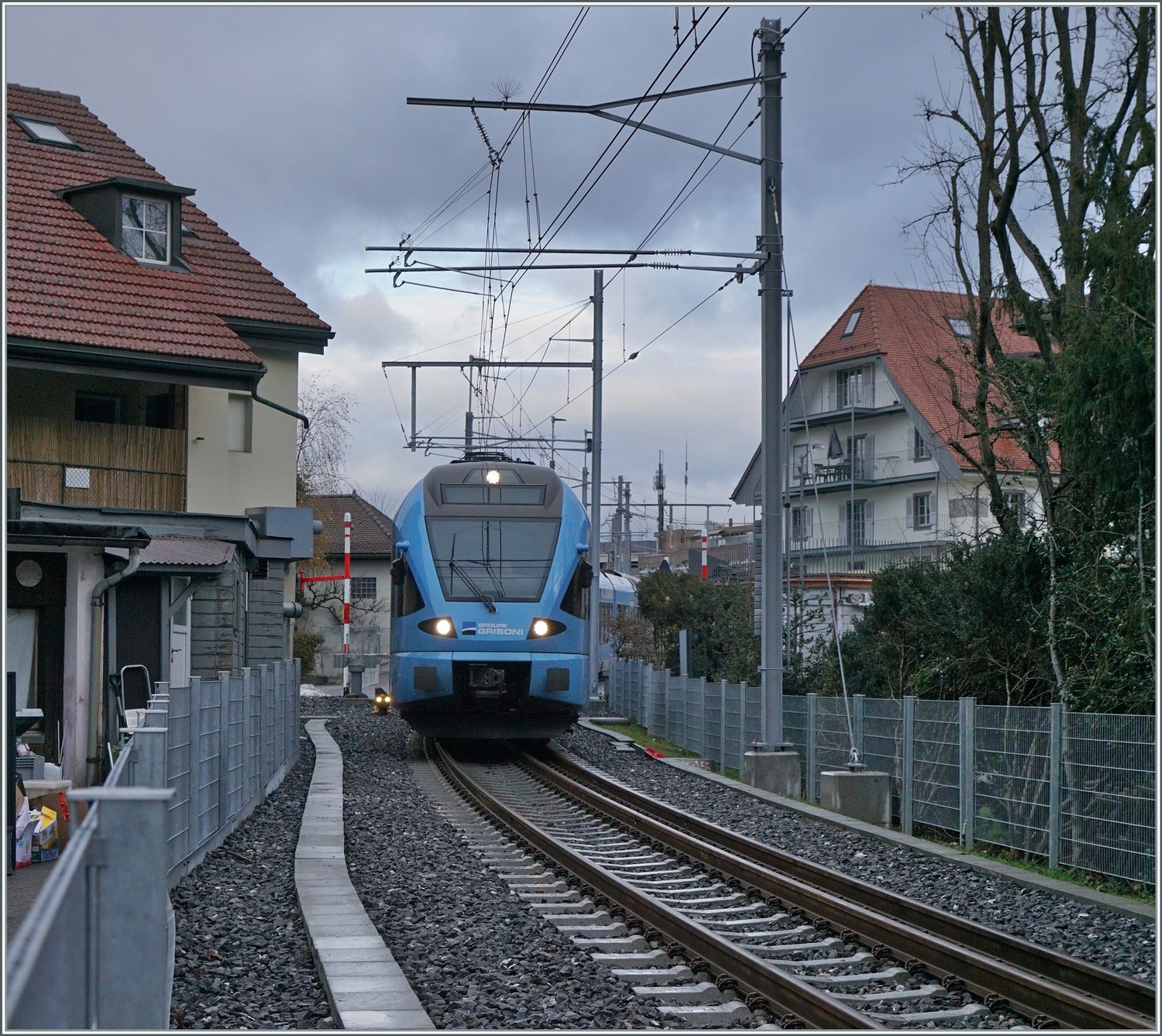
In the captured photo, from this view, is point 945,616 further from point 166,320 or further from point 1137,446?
point 166,320

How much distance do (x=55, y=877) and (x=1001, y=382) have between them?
1370 centimetres

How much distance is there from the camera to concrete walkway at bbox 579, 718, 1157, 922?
888 cm

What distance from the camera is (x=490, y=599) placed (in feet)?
59.5

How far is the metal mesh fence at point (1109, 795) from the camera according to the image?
9.86 m

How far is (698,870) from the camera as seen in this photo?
1081 cm

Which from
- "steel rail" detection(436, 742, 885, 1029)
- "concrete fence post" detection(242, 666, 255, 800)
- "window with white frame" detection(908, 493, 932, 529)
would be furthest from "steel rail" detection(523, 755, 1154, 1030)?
"window with white frame" detection(908, 493, 932, 529)

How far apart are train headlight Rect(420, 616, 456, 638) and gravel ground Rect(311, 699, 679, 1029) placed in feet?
12.3

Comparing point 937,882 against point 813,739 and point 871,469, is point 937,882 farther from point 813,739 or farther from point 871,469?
point 871,469

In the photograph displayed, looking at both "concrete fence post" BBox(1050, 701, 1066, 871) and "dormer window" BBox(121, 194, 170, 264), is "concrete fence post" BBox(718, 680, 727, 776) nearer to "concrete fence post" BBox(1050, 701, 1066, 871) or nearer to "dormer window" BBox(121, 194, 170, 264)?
"concrete fence post" BBox(1050, 701, 1066, 871)

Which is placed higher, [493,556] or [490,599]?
[493,556]

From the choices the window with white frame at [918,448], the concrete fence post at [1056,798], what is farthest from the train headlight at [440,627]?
the window with white frame at [918,448]

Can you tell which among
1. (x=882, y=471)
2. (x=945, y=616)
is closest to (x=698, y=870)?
(x=945, y=616)

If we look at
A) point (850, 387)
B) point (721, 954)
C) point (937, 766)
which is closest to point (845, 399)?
point (850, 387)

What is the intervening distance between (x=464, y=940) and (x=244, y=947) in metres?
1.26
